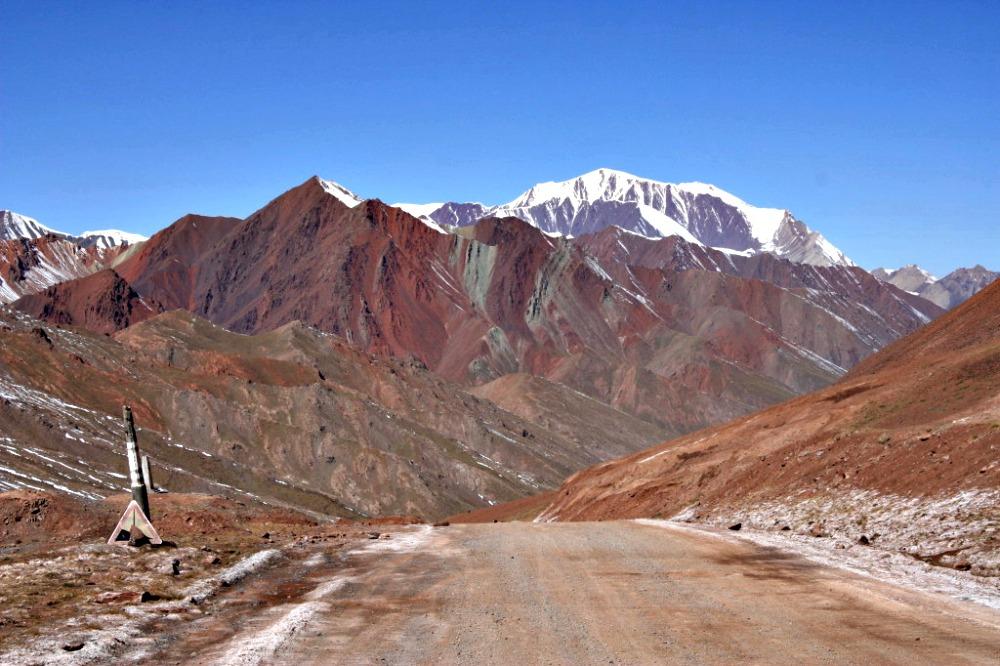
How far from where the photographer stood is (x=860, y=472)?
93.1 ft

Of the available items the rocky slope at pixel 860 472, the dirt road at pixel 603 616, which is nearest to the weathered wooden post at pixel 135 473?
the dirt road at pixel 603 616

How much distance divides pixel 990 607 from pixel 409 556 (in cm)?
1165

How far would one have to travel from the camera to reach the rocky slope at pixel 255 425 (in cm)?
10300

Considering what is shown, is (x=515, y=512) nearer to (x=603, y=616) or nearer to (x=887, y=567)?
(x=887, y=567)

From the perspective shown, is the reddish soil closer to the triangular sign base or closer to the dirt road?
the triangular sign base

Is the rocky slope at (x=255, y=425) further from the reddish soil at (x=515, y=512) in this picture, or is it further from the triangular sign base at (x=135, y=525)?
the triangular sign base at (x=135, y=525)

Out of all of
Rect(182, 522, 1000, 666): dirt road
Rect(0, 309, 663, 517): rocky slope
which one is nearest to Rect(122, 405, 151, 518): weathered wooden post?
Rect(182, 522, 1000, 666): dirt road

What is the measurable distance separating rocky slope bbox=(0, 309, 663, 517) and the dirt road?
66.6m

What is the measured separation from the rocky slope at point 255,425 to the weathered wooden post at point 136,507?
59.2 meters

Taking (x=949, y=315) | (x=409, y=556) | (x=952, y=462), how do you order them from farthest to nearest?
(x=949, y=315), (x=952, y=462), (x=409, y=556)

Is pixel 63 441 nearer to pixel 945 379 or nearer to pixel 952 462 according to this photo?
pixel 945 379

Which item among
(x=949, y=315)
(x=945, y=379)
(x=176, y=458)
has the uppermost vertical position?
(x=949, y=315)

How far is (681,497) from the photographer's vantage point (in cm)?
3922

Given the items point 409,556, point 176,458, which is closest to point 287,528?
point 409,556
